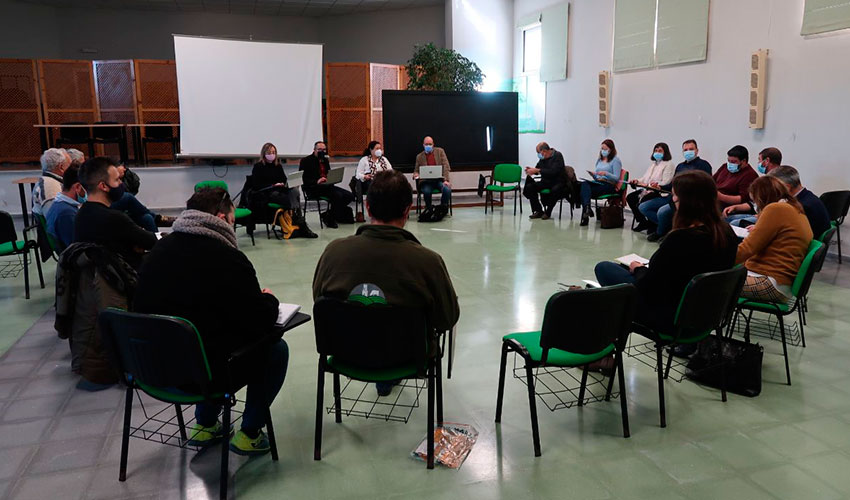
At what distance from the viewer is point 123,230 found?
3.05m

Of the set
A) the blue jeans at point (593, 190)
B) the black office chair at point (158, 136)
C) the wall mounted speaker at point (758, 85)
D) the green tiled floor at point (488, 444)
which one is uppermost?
the wall mounted speaker at point (758, 85)

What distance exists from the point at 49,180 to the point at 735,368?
4970 mm

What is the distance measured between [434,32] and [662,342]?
12.2 m

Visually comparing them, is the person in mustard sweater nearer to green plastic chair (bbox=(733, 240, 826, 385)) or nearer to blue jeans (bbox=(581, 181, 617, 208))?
green plastic chair (bbox=(733, 240, 826, 385))

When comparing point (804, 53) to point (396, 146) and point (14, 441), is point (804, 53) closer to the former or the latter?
point (396, 146)

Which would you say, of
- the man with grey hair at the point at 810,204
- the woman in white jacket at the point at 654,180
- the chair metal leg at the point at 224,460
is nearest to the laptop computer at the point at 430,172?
the woman in white jacket at the point at 654,180

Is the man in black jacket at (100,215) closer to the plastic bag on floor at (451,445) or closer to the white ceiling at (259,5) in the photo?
the plastic bag on floor at (451,445)

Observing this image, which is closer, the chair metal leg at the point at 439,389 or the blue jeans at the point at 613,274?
the chair metal leg at the point at 439,389

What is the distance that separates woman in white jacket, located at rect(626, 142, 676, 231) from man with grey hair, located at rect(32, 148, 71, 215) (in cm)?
616

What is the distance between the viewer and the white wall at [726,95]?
6.01 metres

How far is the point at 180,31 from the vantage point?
43.8 ft

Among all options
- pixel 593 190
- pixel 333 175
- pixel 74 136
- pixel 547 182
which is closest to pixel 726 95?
pixel 593 190

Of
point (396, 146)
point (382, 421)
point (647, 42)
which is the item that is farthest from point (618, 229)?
point (382, 421)

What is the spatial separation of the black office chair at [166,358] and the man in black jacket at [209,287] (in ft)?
0.21
